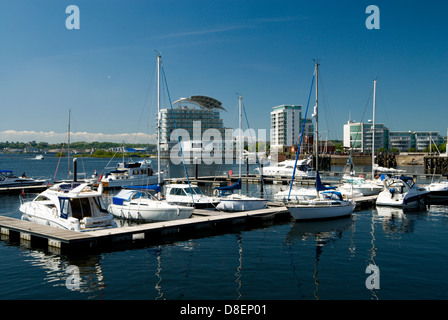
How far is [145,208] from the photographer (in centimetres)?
2578

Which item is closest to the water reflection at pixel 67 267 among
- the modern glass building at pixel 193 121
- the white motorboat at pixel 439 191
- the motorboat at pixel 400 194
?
the motorboat at pixel 400 194

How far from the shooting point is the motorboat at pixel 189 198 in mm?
30172

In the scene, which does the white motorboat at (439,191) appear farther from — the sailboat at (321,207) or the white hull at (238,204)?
the white hull at (238,204)

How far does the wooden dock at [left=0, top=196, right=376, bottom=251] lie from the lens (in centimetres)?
1925

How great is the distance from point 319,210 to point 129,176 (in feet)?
99.2

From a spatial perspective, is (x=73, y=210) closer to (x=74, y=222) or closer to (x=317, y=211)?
(x=74, y=222)

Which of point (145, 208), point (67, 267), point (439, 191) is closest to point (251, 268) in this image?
point (67, 267)

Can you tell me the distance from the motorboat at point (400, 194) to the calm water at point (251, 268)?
9.94 m

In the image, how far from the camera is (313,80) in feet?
101

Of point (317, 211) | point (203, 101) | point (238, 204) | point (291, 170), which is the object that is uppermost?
point (203, 101)

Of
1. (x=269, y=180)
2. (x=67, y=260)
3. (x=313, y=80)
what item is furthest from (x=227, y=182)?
(x=67, y=260)

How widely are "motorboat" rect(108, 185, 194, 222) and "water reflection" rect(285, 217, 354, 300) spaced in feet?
24.3
